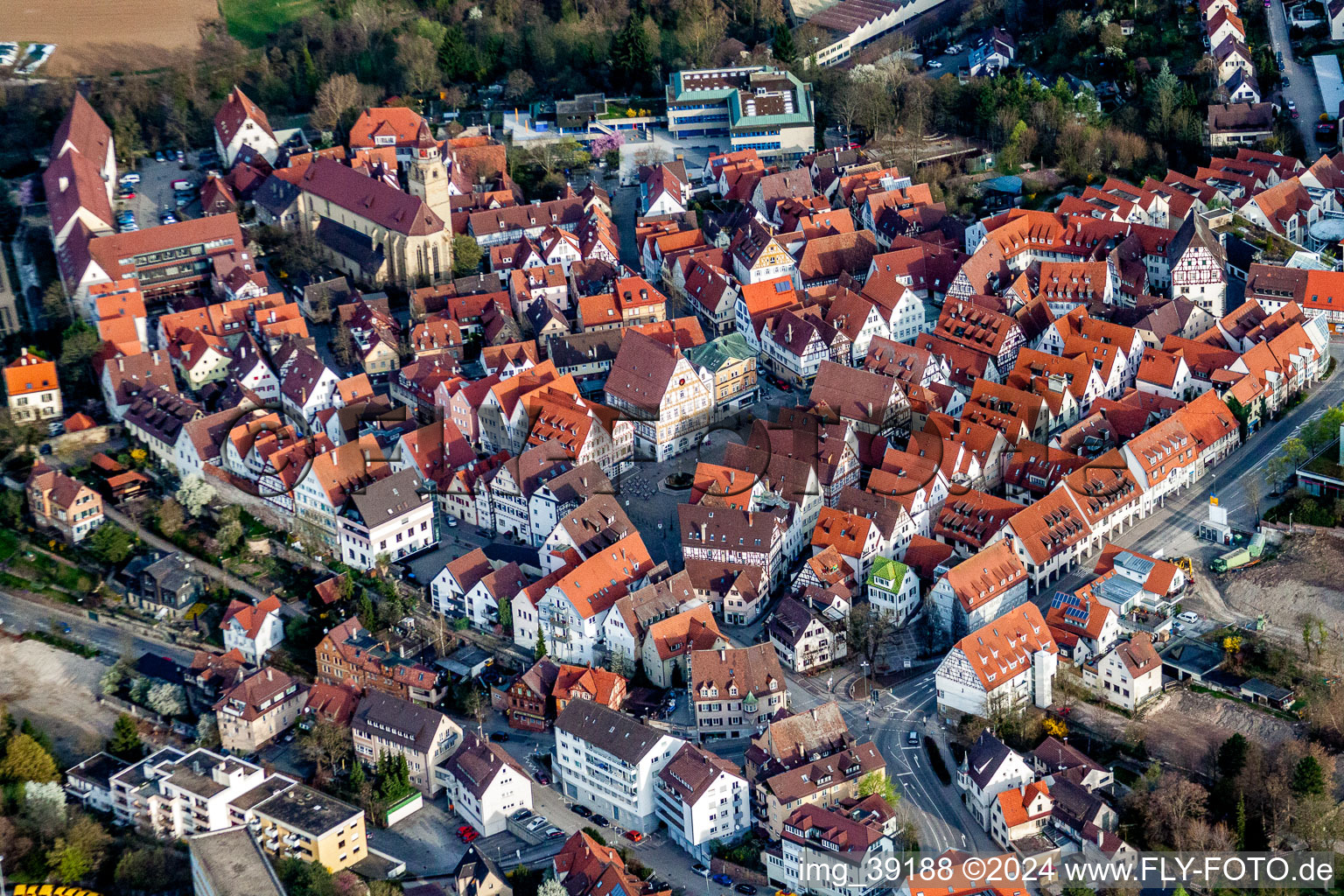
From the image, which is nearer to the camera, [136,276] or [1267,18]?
[136,276]

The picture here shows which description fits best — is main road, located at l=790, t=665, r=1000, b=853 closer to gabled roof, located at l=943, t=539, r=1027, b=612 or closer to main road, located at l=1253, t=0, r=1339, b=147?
gabled roof, located at l=943, t=539, r=1027, b=612

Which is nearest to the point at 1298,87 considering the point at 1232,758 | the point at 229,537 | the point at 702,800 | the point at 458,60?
the point at 458,60

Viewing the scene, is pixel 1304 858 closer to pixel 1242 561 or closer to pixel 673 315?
pixel 1242 561

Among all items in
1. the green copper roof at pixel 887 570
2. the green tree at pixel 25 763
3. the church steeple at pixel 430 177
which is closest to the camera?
the green tree at pixel 25 763

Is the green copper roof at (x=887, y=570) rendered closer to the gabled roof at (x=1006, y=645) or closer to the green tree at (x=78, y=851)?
the gabled roof at (x=1006, y=645)

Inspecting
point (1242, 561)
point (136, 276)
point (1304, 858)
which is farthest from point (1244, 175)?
point (136, 276)

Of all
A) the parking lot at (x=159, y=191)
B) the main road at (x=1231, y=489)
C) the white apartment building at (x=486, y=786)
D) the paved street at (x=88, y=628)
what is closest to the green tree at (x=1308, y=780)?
the main road at (x=1231, y=489)
